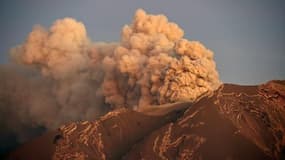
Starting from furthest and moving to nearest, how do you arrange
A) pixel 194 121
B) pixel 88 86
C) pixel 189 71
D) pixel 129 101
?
pixel 88 86, pixel 129 101, pixel 189 71, pixel 194 121

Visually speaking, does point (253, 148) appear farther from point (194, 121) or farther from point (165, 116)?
point (165, 116)

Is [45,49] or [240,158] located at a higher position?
[45,49]

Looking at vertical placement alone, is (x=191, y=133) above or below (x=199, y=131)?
above

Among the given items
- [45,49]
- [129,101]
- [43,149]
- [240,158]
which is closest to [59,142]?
[43,149]

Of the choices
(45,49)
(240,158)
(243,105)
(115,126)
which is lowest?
(240,158)
